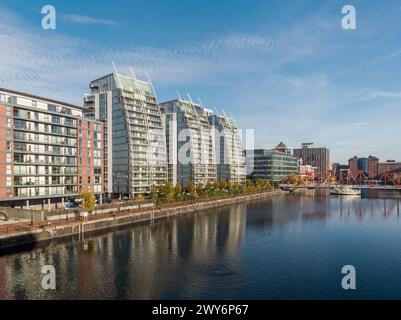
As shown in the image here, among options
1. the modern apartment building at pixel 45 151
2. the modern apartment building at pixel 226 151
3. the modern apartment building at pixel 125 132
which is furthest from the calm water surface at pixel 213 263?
the modern apartment building at pixel 226 151

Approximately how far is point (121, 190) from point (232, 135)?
7911 centimetres

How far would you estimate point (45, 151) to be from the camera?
231ft

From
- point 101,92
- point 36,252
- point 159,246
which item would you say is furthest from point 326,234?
point 101,92

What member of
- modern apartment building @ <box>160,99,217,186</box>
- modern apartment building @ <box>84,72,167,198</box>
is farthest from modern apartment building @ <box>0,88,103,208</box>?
modern apartment building @ <box>160,99,217,186</box>

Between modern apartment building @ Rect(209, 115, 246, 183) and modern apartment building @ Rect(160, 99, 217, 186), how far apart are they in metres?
16.1

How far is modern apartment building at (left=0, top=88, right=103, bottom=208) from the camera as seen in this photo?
206ft

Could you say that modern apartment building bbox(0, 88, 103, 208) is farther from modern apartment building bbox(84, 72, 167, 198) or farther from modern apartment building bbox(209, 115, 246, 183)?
modern apartment building bbox(209, 115, 246, 183)

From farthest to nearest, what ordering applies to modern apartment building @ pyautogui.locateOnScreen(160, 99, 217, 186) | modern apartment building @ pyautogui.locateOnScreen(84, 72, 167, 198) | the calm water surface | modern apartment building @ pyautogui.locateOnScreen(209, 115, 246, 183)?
modern apartment building @ pyautogui.locateOnScreen(209, 115, 246, 183) < modern apartment building @ pyautogui.locateOnScreen(160, 99, 217, 186) < modern apartment building @ pyautogui.locateOnScreen(84, 72, 167, 198) < the calm water surface

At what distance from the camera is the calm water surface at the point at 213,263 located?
34.2m

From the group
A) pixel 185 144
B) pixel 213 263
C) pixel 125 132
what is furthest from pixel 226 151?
pixel 213 263

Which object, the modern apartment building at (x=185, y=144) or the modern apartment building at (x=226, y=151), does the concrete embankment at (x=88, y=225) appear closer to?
the modern apartment building at (x=185, y=144)

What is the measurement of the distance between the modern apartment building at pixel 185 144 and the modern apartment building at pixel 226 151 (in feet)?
52.9

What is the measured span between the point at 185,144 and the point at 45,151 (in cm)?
6906
